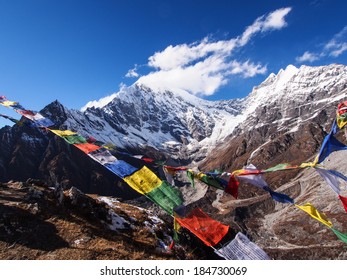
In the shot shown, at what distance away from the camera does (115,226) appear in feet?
62.3

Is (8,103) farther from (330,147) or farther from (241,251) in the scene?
(330,147)

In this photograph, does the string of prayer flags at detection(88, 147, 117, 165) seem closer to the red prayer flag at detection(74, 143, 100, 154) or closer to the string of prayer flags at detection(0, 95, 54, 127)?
the red prayer flag at detection(74, 143, 100, 154)

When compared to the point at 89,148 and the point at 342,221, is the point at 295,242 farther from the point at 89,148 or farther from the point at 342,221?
the point at 89,148

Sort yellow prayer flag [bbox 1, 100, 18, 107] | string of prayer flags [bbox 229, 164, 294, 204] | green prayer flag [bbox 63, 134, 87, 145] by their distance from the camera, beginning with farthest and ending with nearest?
yellow prayer flag [bbox 1, 100, 18, 107] < green prayer flag [bbox 63, 134, 87, 145] < string of prayer flags [bbox 229, 164, 294, 204]

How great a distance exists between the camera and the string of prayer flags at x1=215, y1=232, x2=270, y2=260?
12266mm

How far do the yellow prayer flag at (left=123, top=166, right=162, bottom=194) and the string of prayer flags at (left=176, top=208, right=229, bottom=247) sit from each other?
206 centimetres

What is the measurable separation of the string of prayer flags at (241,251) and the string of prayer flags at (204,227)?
3.42ft

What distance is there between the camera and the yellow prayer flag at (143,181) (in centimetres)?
1542

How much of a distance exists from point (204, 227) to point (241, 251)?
2466 millimetres

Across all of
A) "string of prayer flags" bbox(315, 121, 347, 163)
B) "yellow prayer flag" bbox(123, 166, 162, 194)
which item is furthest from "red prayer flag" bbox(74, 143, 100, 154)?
"string of prayer flags" bbox(315, 121, 347, 163)

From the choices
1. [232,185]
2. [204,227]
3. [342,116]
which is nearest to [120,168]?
[204,227]

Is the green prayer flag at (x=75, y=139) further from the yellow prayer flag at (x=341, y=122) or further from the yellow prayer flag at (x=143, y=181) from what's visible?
the yellow prayer flag at (x=341, y=122)

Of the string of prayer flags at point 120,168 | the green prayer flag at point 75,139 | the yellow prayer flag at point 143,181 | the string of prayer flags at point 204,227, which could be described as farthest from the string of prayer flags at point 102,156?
the string of prayer flags at point 204,227
